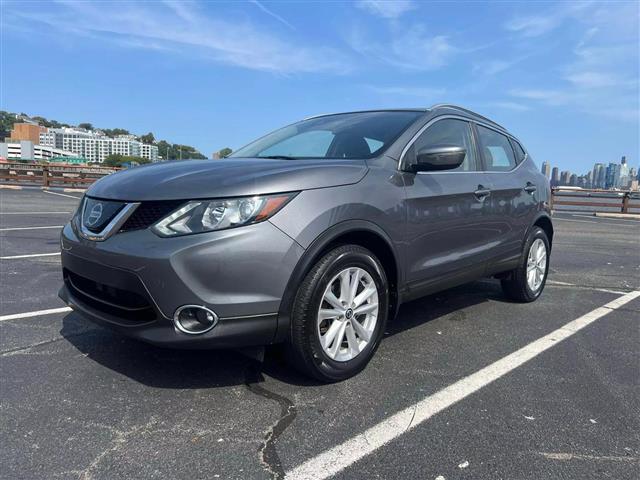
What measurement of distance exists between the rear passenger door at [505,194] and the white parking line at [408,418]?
2.98 feet

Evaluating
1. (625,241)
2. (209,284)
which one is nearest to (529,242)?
(209,284)

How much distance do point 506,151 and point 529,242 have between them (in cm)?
90

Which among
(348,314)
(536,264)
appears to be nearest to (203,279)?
(348,314)

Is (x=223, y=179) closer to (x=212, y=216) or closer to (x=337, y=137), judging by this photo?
(x=212, y=216)

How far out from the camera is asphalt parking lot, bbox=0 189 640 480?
84.8 inches

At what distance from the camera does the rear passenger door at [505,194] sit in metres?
4.34

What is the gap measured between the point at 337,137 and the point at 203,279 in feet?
5.88

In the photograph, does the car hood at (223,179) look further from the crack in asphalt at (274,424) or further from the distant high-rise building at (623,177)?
the distant high-rise building at (623,177)

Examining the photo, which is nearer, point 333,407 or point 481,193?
point 333,407

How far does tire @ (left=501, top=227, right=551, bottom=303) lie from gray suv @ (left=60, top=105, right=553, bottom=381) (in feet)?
3.75

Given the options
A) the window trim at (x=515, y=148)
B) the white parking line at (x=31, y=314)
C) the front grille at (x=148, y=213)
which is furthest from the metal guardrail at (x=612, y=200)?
the front grille at (x=148, y=213)

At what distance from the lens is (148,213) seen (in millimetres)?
2568

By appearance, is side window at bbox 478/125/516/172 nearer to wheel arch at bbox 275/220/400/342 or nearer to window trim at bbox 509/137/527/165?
window trim at bbox 509/137/527/165

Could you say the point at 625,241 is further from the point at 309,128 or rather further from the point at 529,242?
the point at 309,128
